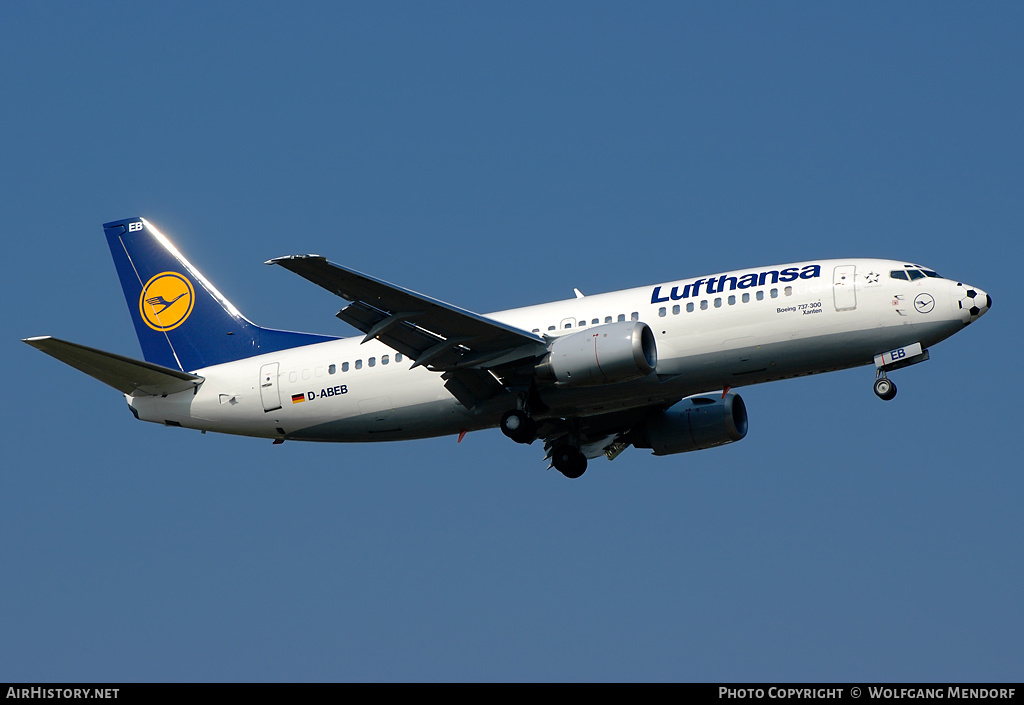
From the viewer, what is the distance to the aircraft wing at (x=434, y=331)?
3009 centimetres

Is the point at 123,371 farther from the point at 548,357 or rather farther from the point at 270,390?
the point at 548,357

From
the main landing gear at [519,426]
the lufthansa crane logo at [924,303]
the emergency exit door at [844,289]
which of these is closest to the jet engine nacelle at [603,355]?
the main landing gear at [519,426]

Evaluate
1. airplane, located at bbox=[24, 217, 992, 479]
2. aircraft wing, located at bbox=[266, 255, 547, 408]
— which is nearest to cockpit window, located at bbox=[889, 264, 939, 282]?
airplane, located at bbox=[24, 217, 992, 479]

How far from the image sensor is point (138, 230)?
1564 inches

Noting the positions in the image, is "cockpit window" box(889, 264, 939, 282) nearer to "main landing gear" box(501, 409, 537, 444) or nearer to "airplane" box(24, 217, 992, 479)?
"airplane" box(24, 217, 992, 479)

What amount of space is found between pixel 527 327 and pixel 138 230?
13919 mm

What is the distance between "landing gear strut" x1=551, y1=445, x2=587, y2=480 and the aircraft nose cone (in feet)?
38.0

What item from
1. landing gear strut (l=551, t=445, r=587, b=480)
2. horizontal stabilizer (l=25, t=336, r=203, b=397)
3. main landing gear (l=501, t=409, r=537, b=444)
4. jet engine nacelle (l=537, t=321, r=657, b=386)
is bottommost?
landing gear strut (l=551, t=445, r=587, b=480)

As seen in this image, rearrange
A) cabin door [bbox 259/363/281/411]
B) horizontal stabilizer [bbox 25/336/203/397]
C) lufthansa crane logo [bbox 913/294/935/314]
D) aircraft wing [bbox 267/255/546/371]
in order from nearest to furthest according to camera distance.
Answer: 1. aircraft wing [bbox 267/255/546/371]
2. lufthansa crane logo [bbox 913/294/935/314]
3. horizontal stabilizer [bbox 25/336/203/397]
4. cabin door [bbox 259/363/281/411]

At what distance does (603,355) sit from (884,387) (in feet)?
23.0

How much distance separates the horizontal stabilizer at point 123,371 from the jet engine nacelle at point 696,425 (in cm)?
1327

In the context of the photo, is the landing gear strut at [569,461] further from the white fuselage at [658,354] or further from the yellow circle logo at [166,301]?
the yellow circle logo at [166,301]

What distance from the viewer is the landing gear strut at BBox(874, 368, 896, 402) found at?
31281 millimetres

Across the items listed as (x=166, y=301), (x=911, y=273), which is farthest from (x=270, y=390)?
(x=911, y=273)
